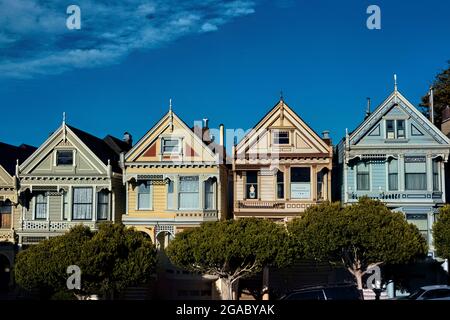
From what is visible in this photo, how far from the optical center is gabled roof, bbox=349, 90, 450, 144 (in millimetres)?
33781

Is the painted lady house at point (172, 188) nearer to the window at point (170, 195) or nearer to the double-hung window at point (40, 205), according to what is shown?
the window at point (170, 195)

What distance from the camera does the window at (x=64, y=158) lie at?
118 ft

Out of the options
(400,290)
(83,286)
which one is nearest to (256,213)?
(400,290)

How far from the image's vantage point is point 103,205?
35906 millimetres

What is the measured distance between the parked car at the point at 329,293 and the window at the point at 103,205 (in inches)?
556

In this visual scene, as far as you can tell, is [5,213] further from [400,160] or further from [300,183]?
[400,160]

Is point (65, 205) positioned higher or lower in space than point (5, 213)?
higher

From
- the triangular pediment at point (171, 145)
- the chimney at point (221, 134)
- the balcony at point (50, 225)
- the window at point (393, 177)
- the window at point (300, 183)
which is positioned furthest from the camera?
the chimney at point (221, 134)

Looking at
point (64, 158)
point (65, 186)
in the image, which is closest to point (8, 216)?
point (65, 186)

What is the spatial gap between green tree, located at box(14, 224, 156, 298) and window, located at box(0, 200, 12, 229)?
820 centimetres

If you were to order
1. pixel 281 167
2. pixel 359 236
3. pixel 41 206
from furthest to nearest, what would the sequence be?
pixel 41 206 < pixel 281 167 < pixel 359 236

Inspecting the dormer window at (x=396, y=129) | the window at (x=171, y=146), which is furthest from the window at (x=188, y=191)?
the dormer window at (x=396, y=129)

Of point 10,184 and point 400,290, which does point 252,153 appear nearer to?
point 400,290

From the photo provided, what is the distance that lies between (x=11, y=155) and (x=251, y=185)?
53.3ft
